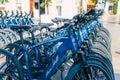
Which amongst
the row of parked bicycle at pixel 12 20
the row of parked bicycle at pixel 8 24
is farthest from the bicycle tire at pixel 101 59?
the row of parked bicycle at pixel 12 20

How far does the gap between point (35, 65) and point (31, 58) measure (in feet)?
0.46

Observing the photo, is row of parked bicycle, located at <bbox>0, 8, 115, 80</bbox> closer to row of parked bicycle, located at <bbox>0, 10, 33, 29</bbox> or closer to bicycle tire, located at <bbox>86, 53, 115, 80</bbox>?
bicycle tire, located at <bbox>86, 53, 115, 80</bbox>

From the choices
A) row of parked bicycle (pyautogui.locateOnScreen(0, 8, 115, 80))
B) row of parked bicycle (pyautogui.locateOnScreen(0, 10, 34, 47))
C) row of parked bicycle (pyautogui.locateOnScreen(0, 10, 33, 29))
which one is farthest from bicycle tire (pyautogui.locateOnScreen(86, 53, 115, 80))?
row of parked bicycle (pyautogui.locateOnScreen(0, 10, 33, 29))

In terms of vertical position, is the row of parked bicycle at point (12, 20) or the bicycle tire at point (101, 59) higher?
the row of parked bicycle at point (12, 20)

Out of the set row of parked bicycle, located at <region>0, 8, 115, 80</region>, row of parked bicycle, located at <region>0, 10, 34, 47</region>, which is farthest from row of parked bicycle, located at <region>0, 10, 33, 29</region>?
row of parked bicycle, located at <region>0, 8, 115, 80</region>

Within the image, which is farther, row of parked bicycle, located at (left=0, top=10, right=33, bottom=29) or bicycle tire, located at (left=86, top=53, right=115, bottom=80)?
row of parked bicycle, located at (left=0, top=10, right=33, bottom=29)

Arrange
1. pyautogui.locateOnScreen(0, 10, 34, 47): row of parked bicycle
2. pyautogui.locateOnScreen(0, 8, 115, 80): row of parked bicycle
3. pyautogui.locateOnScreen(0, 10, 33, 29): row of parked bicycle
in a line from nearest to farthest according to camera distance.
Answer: pyautogui.locateOnScreen(0, 8, 115, 80): row of parked bicycle, pyautogui.locateOnScreen(0, 10, 34, 47): row of parked bicycle, pyautogui.locateOnScreen(0, 10, 33, 29): row of parked bicycle

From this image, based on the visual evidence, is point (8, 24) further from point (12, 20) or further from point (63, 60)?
point (63, 60)

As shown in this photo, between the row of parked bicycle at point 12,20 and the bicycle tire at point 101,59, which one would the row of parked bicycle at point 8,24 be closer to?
the row of parked bicycle at point 12,20

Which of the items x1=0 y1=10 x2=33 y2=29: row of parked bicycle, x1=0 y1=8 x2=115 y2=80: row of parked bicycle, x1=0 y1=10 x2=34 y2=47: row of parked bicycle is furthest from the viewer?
x1=0 y1=10 x2=33 y2=29: row of parked bicycle

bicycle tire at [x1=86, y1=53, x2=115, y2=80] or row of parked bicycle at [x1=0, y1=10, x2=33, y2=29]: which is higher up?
row of parked bicycle at [x1=0, y1=10, x2=33, y2=29]

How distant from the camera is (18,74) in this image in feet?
13.1

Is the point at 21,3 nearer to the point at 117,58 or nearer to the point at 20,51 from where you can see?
the point at 117,58

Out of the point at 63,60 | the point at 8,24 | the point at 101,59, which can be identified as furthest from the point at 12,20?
the point at 101,59
